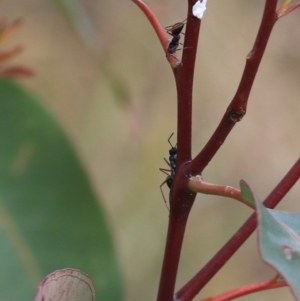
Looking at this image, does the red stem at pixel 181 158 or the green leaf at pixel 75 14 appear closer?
the red stem at pixel 181 158

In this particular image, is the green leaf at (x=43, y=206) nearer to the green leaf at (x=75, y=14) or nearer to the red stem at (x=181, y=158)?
the green leaf at (x=75, y=14)

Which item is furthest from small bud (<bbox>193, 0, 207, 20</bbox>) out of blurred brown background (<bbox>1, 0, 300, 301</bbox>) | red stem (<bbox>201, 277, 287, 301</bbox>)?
blurred brown background (<bbox>1, 0, 300, 301</bbox>)

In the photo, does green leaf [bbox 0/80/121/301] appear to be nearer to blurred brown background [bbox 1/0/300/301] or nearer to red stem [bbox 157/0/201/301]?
red stem [bbox 157/0/201/301]

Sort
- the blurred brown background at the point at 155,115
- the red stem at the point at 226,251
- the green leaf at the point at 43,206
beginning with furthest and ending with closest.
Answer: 1. the blurred brown background at the point at 155,115
2. the green leaf at the point at 43,206
3. the red stem at the point at 226,251

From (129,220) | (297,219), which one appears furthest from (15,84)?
(129,220)

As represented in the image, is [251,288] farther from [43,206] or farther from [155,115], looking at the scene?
[155,115]

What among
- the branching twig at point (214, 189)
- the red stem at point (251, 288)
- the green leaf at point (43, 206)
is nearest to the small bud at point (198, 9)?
the branching twig at point (214, 189)

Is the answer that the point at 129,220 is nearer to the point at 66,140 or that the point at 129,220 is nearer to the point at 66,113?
the point at 66,113

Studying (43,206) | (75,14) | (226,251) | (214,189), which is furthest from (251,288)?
(75,14)
